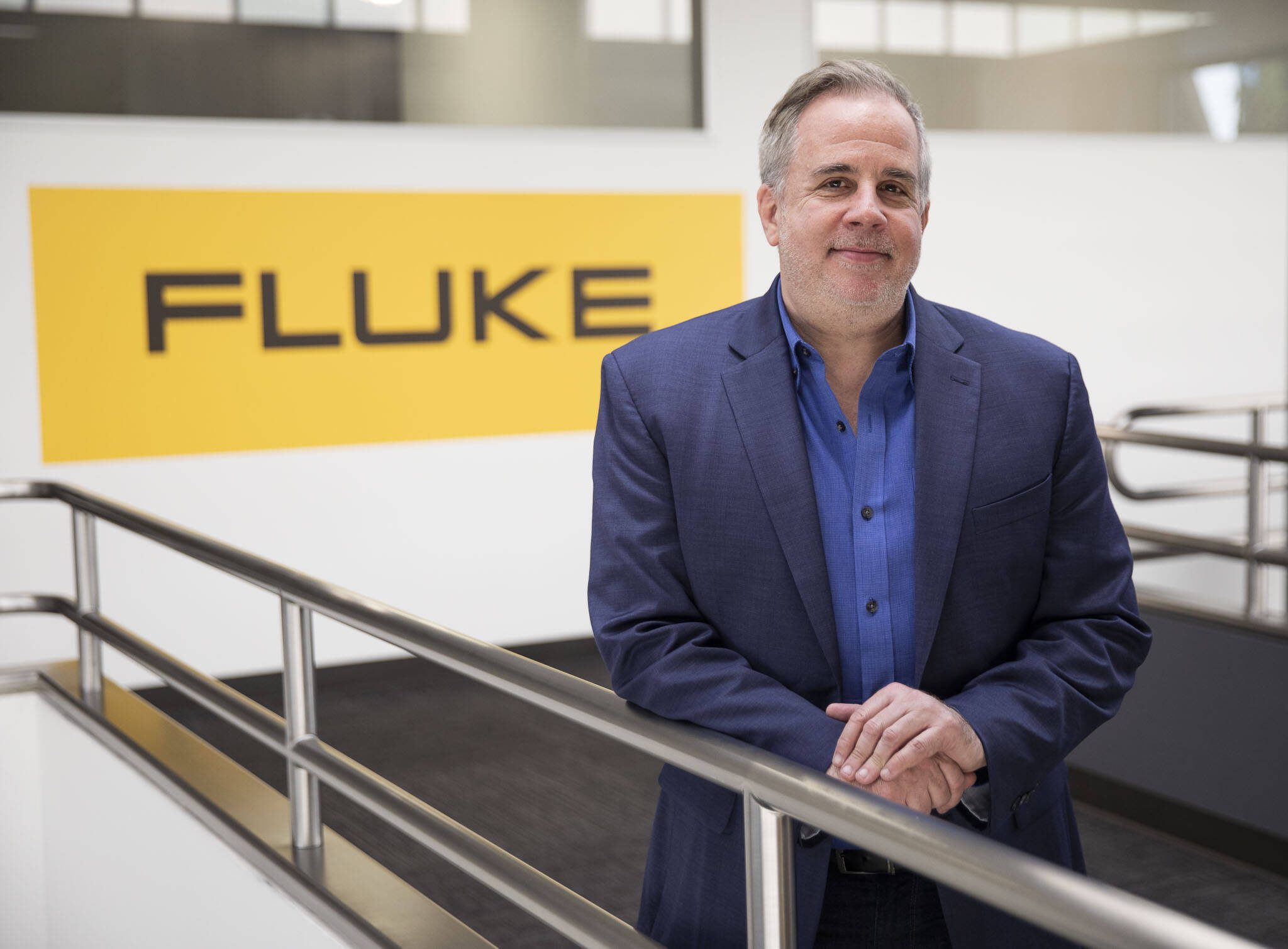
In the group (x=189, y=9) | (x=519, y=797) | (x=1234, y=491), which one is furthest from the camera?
(x=189, y=9)

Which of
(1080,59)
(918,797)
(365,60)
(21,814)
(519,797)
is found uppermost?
(1080,59)

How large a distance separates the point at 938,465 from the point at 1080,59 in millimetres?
5319

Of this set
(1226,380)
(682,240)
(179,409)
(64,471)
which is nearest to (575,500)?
(682,240)

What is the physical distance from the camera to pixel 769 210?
61.1 inches

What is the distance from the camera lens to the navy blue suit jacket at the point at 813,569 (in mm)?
1427

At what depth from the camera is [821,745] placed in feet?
4.47

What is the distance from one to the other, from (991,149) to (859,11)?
84 centimetres

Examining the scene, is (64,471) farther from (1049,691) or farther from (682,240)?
(1049,691)

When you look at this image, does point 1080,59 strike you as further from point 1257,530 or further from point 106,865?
point 106,865

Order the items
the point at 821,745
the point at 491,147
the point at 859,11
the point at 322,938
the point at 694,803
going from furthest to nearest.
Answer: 1. the point at 859,11
2. the point at 491,147
3. the point at 322,938
4. the point at 694,803
5. the point at 821,745

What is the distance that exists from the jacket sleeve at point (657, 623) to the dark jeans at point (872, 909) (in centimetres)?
20

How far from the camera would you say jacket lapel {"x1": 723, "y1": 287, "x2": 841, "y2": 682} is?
4.70 feet

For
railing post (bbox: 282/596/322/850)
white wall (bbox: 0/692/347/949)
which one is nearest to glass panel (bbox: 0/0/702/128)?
white wall (bbox: 0/692/347/949)

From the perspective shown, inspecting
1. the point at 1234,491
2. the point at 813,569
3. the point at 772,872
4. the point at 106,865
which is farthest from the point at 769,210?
the point at 1234,491
